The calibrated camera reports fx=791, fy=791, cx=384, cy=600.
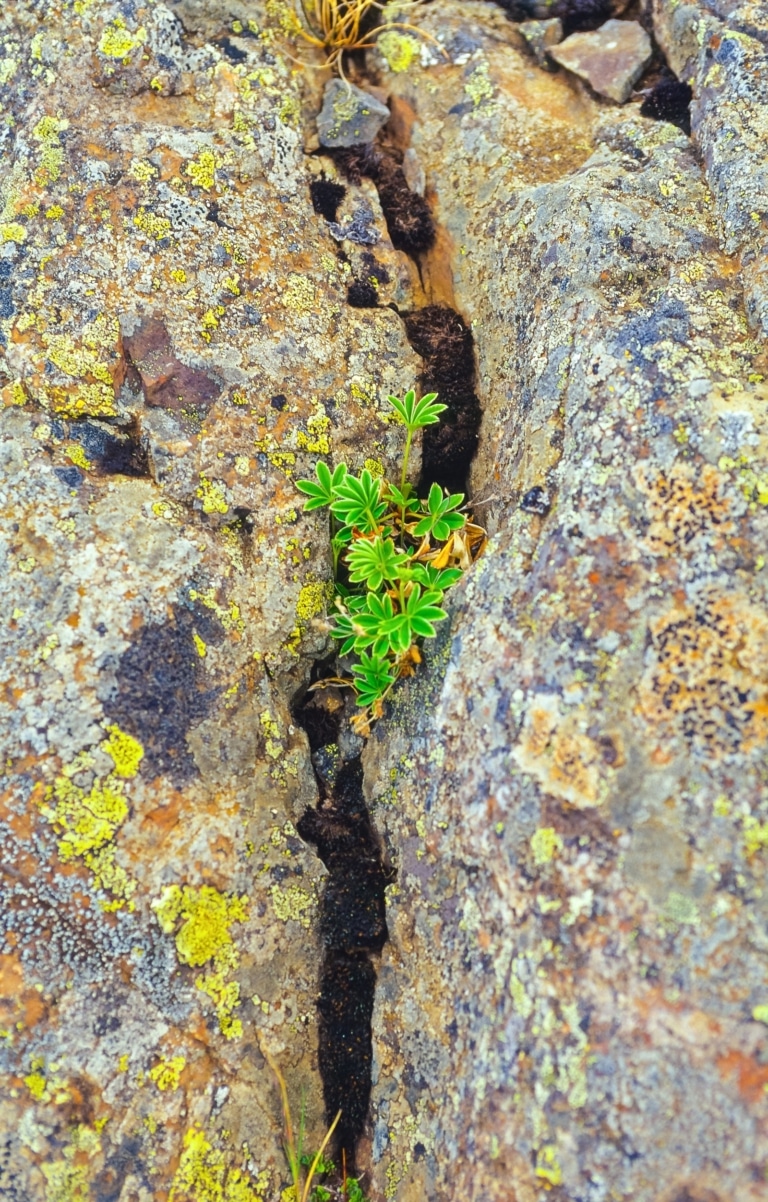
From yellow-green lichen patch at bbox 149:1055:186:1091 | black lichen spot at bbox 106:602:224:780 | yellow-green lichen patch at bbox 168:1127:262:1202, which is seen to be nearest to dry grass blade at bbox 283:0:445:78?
black lichen spot at bbox 106:602:224:780

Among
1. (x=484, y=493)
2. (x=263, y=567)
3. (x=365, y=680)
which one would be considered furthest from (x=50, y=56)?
(x=365, y=680)

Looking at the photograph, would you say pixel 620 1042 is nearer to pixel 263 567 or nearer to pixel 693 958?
pixel 693 958

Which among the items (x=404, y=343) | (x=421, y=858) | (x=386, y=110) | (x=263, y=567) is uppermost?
(x=386, y=110)

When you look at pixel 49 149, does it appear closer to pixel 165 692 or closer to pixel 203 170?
pixel 203 170

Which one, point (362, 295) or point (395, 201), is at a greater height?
point (395, 201)

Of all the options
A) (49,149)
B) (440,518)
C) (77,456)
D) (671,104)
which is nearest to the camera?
(77,456)

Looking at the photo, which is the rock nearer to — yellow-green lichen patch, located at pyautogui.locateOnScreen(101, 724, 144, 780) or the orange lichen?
the orange lichen

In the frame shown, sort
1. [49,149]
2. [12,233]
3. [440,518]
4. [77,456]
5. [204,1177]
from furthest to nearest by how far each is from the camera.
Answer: [49,149], [12,233], [440,518], [77,456], [204,1177]

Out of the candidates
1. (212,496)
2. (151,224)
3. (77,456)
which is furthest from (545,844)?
(151,224)
